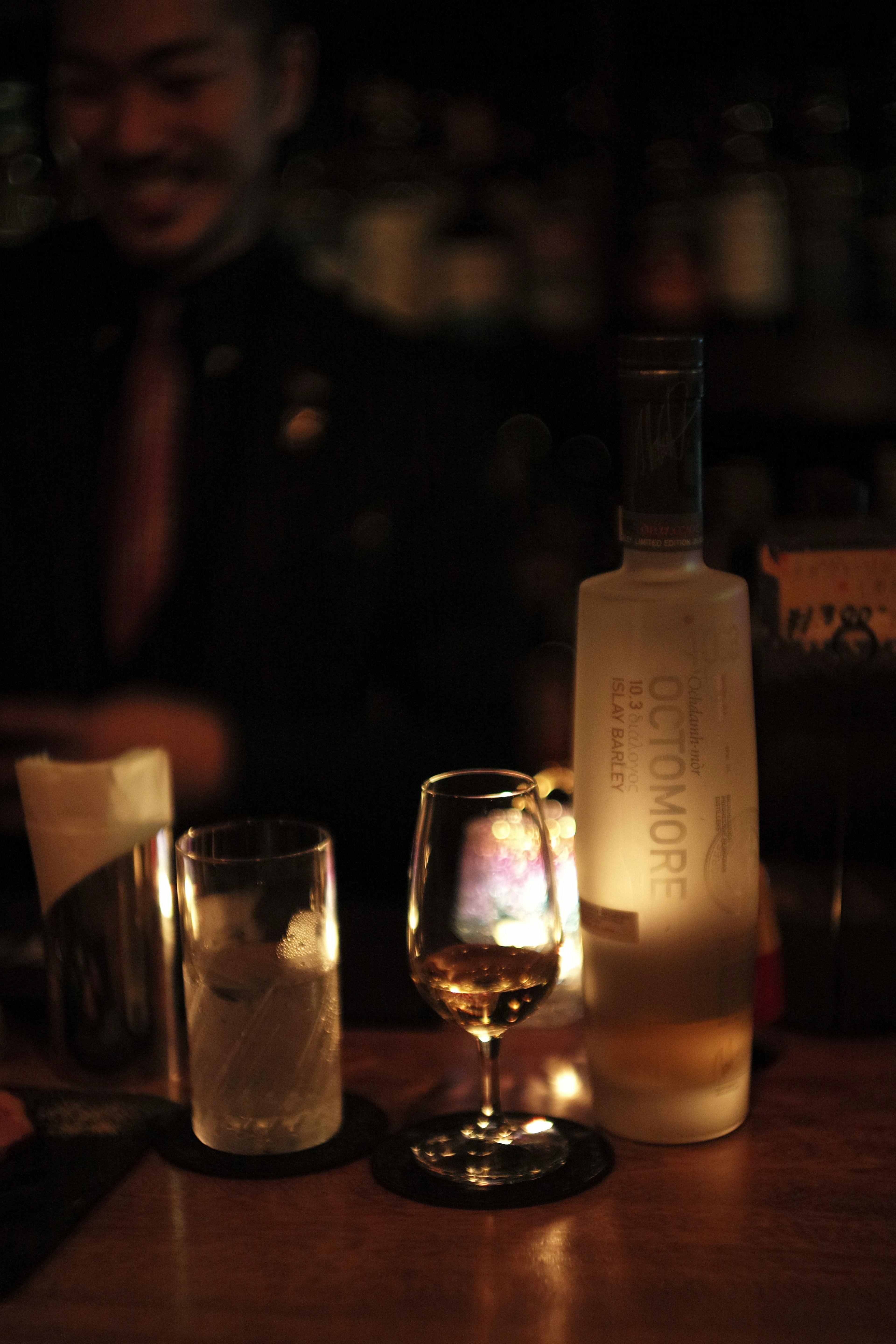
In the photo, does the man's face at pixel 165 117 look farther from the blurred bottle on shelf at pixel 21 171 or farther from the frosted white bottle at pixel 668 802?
the frosted white bottle at pixel 668 802

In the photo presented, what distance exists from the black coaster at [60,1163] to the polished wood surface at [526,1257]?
1cm

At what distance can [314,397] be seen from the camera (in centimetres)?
198

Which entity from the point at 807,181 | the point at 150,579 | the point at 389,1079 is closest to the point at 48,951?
the point at 389,1079

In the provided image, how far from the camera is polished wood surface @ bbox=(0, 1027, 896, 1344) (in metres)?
0.62

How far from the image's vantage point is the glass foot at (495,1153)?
2.46 ft

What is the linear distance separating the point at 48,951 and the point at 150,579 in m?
1.13

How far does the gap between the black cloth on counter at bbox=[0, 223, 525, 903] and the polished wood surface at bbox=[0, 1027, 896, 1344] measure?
44.7 inches

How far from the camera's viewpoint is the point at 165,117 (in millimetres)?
1959

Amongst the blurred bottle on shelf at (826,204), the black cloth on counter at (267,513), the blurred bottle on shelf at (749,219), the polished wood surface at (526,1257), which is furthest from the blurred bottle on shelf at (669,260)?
the polished wood surface at (526,1257)

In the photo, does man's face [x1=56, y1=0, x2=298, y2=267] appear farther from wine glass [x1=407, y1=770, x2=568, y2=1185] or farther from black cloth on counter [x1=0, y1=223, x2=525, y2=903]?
A: wine glass [x1=407, y1=770, x2=568, y2=1185]

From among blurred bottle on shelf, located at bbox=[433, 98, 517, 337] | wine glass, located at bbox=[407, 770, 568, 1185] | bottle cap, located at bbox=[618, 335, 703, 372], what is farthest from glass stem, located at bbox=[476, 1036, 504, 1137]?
blurred bottle on shelf, located at bbox=[433, 98, 517, 337]

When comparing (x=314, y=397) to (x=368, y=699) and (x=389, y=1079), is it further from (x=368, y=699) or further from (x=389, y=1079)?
(x=389, y=1079)

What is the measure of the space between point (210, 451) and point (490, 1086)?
4.44 ft

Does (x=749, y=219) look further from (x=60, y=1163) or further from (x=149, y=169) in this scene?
(x=60, y=1163)
